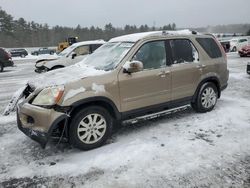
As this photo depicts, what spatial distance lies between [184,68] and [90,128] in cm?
237

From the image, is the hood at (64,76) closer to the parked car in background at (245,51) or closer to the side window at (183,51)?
the side window at (183,51)

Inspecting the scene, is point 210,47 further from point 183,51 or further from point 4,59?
point 4,59

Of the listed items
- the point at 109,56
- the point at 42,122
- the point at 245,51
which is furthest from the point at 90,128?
the point at 245,51

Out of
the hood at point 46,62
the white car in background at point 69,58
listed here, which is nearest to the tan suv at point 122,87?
the white car in background at point 69,58

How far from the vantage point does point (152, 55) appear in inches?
201

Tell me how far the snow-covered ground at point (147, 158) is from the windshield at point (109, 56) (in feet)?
4.29

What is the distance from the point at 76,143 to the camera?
168 inches

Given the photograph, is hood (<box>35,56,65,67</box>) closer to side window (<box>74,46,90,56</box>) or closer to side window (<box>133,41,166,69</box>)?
side window (<box>74,46,90,56</box>)

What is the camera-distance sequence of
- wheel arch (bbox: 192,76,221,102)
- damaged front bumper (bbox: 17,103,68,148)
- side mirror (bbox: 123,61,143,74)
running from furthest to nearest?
1. wheel arch (bbox: 192,76,221,102)
2. side mirror (bbox: 123,61,143,74)
3. damaged front bumper (bbox: 17,103,68,148)

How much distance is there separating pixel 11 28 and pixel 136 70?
71.8 metres

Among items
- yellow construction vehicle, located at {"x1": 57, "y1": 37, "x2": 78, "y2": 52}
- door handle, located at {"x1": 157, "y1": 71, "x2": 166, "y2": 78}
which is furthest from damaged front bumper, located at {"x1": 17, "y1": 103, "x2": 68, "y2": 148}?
yellow construction vehicle, located at {"x1": 57, "y1": 37, "x2": 78, "y2": 52}

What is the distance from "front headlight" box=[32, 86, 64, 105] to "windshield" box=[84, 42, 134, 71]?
1.02 meters

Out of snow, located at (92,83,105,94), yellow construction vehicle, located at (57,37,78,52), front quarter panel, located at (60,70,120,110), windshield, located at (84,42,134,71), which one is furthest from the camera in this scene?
yellow construction vehicle, located at (57,37,78,52)

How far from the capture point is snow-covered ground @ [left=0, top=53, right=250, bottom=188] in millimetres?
3486
